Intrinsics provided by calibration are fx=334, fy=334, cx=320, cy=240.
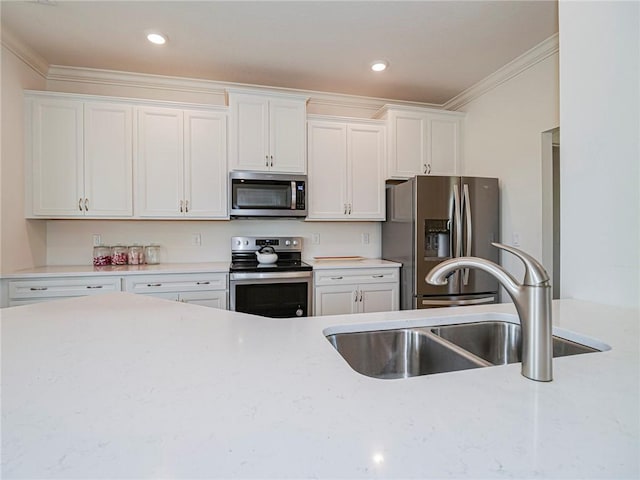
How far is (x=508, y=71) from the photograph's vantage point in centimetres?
290

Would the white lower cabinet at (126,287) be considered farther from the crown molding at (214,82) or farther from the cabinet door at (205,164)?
the crown molding at (214,82)

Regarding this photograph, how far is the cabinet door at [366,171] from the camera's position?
3.29m

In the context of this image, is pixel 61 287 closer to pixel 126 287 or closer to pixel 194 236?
pixel 126 287

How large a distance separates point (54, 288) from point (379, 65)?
10.2 feet

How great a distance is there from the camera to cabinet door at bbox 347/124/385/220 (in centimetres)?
329

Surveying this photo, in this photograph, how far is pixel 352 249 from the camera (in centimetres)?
362

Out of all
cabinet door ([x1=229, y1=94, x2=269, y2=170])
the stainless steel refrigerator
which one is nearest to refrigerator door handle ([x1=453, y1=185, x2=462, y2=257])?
the stainless steel refrigerator

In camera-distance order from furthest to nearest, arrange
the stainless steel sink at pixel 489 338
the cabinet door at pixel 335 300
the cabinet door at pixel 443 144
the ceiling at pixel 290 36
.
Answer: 1. the cabinet door at pixel 443 144
2. the cabinet door at pixel 335 300
3. the ceiling at pixel 290 36
4. the stainless steel sink at pixel 489 338

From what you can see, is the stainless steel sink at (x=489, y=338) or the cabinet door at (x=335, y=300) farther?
the cabinet door at (x=335, y=300)

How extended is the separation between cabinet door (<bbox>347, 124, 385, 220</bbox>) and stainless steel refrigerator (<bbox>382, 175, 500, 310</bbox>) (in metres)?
0.44

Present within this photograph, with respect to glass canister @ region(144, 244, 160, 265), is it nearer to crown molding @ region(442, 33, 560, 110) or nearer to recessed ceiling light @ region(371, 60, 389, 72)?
recessed ceiling light @ region(371, 60, 389, 72)

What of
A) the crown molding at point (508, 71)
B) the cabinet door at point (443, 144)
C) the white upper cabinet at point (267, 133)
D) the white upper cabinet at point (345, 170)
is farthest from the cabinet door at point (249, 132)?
the crown molding at point (508, 71)

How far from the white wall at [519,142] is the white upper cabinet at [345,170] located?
100cm

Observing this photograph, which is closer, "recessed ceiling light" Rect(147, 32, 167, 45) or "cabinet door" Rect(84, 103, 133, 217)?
"recessed ceiling light" Rect(147, 32, 167, 45)
